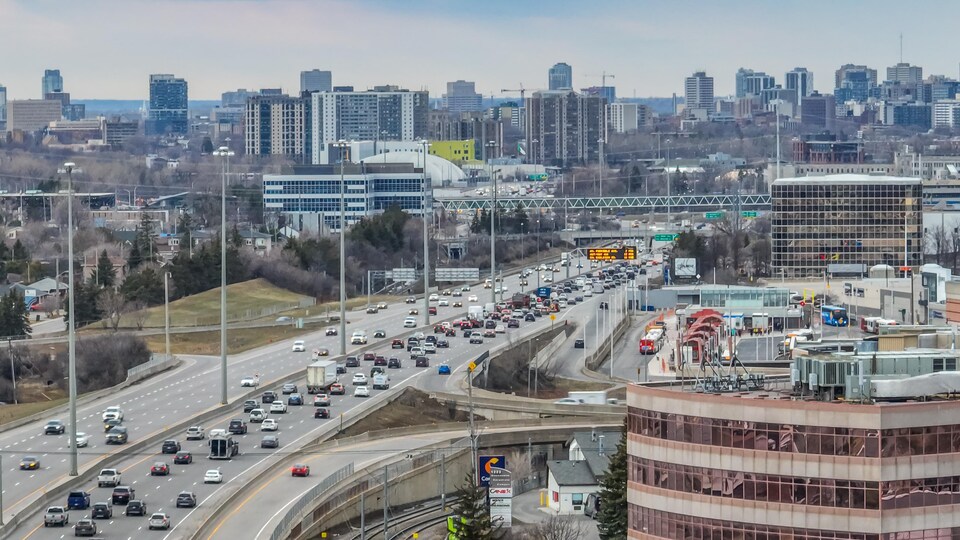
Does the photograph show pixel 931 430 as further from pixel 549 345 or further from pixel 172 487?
pixel 549 345

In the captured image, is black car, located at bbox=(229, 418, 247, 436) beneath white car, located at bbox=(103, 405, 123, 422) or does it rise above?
beneath

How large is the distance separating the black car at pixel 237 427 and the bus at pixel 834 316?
42.0 meters

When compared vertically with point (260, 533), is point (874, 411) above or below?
above

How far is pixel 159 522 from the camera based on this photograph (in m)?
59.9

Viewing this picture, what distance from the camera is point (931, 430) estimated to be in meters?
40.2

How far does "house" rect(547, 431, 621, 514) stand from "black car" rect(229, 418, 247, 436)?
11.3m

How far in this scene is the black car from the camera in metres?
79.4

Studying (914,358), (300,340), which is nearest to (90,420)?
(300,340)

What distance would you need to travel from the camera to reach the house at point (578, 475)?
70.5 meters

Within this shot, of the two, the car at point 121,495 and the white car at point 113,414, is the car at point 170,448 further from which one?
the car at point 121,495

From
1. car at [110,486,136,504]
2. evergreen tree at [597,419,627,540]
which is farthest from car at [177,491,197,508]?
evergreen tree at [597,419,627,540]

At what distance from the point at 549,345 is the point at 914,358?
68795mm

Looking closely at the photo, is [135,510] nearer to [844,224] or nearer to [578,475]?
[578,475]

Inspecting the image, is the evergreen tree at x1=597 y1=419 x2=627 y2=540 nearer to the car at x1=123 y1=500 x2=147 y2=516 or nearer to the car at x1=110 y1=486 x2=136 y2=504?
the car at x1=123 y1=500 x2=147 y2=516
